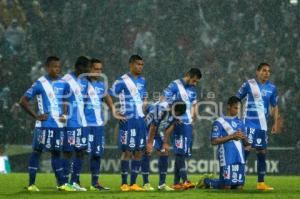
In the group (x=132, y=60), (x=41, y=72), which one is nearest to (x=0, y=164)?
(x=41, y=72)

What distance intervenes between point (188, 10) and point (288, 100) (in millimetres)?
5089

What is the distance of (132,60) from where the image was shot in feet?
43.9

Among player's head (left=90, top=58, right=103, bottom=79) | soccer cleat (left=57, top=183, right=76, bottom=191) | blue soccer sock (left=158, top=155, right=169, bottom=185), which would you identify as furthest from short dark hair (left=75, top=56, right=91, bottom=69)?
blue soccer sock (left=158, top=155, right=169, bottom=185)

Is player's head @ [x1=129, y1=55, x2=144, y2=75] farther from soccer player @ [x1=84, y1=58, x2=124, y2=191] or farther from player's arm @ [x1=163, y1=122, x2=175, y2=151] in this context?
player's arm @ [x1=163, y1=122, x2=175, y2=151]

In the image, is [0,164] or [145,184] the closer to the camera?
[145,184]

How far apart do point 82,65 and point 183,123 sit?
1.98 meters

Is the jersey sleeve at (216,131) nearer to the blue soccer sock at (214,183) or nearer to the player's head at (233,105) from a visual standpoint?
the player's head at (233,105)

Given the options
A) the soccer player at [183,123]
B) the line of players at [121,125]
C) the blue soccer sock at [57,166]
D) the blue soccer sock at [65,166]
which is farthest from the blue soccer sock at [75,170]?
the soccer player at [183,123]

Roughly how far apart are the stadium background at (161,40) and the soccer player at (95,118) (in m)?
8.50

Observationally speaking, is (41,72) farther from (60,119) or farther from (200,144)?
(60,119)

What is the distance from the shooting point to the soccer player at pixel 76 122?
Result: 42.3 feet

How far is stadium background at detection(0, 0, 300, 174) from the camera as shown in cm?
2347

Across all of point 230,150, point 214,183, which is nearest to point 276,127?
point 230,150

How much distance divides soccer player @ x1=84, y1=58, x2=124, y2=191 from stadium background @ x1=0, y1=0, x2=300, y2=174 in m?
8.50
